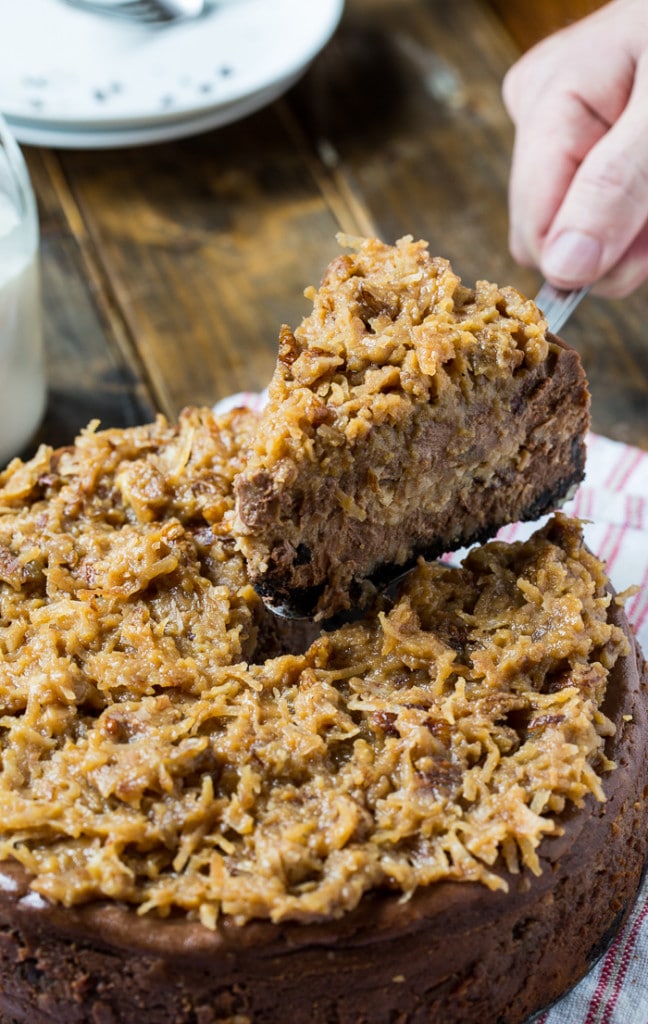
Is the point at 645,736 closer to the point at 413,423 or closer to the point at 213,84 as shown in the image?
the point at 413,423

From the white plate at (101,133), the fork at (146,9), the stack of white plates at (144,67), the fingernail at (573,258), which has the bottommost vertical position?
the white plate at (101,133)

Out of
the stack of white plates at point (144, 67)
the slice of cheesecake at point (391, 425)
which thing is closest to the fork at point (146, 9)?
the stack of white plates at point (144, 67)

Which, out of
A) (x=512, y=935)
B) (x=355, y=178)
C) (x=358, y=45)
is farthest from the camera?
(x=358, y=45)

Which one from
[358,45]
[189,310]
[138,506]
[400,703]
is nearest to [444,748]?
[400,703]

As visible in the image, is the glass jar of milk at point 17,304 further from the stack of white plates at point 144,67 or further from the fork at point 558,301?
the fork at point 558,301

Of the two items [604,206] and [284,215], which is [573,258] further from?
[284,215]

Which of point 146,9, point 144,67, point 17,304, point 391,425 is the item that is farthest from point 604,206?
point 146,9

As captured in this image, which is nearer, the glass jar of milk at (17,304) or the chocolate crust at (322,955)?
the chocolate crust at (322,955)
